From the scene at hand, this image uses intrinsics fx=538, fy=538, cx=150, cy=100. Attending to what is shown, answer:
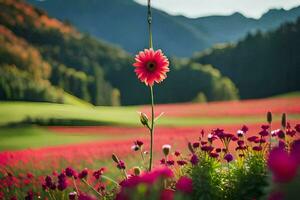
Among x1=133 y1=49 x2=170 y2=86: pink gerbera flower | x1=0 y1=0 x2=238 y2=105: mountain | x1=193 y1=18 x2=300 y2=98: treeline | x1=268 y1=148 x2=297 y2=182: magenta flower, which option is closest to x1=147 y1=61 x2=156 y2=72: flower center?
x1=133 y1=49 x2=170 y2=86: pink gerbera flower

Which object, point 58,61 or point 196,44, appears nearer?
point 58,61

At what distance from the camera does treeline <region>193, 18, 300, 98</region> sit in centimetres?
3934

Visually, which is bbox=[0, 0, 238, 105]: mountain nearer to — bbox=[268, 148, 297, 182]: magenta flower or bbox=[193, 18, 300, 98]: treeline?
bbox=[193, 18, 300, 98]: treeline

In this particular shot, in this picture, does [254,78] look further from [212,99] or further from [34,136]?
[34,136]

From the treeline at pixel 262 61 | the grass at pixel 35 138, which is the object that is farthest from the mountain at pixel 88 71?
the grass at pixel 35 138

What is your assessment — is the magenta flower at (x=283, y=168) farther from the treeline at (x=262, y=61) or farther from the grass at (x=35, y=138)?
the treeline at (x=262, y=61)

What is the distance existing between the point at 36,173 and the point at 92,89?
42.1 meters

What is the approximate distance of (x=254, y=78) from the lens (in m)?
48.1

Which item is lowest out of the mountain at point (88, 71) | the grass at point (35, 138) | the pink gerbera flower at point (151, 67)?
the grass at point (35, 138)

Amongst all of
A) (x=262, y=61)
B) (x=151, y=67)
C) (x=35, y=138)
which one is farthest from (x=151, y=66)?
(x=262, y=61)

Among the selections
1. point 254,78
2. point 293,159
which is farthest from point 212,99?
point 293,159

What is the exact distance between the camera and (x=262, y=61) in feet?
159

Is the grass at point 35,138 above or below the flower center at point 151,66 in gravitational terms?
below

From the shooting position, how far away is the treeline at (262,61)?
39.3 meters
